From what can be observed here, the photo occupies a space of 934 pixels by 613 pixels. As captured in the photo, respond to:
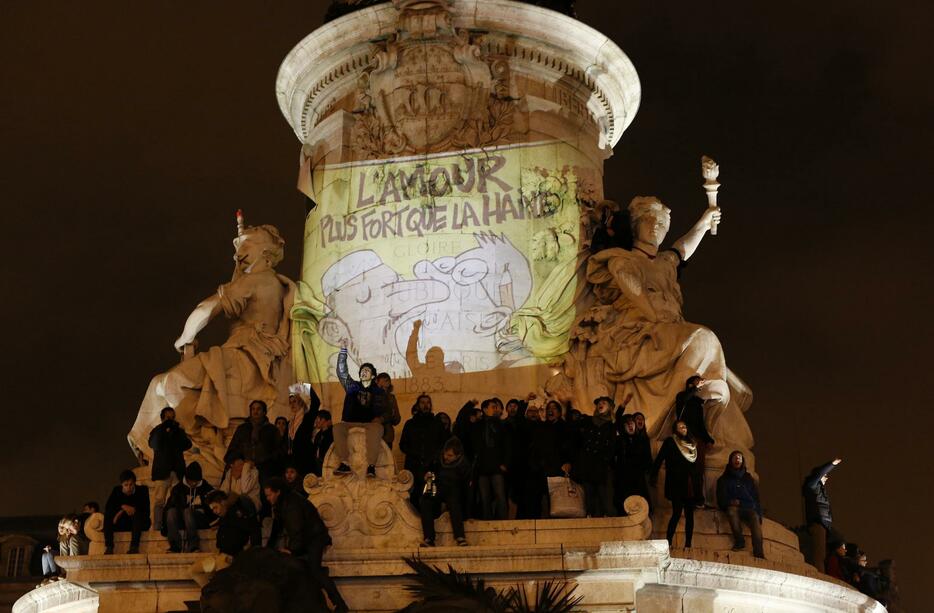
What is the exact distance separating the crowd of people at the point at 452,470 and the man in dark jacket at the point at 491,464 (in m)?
0.01

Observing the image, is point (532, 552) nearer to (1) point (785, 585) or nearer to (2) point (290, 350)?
(1) point (785, 585)

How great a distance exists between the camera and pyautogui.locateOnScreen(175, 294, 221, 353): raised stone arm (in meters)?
24.5

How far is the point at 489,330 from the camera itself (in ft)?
78.9

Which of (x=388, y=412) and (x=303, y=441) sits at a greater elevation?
(x=388, y=412)

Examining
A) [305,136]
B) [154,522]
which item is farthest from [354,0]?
[154,522]

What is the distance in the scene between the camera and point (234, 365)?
23609mm

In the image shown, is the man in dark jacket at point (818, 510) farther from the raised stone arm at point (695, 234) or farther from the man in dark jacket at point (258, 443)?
the man in dark jacket at point (258, 443)

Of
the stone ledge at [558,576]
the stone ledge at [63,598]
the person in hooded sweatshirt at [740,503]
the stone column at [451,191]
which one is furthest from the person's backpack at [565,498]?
the stone ledge at [63,598]

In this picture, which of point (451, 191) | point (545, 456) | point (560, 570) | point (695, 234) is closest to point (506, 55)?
point (451, 191)

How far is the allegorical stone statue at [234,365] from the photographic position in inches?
918

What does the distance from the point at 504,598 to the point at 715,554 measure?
283 centimetres

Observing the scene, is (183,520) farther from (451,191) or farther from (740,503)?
(451,191)

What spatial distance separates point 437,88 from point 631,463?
7.80 meters

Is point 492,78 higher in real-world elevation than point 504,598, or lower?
higher
